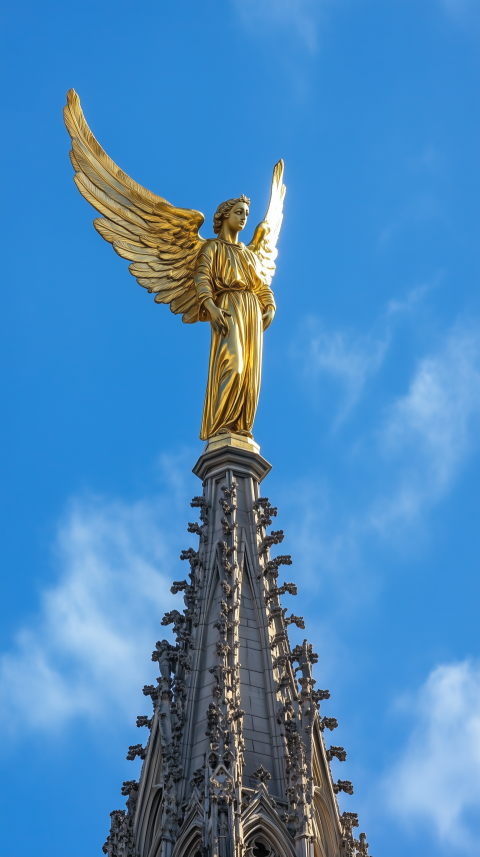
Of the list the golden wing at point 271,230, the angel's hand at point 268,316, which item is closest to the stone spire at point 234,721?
the angel's hand at point 268,316

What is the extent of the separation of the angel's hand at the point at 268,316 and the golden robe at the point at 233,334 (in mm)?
92

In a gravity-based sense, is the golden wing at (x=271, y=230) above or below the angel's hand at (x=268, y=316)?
above

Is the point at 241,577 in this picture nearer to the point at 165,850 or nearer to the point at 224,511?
the point at 224,511

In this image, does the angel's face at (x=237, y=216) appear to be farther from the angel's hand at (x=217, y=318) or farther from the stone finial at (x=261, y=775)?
the stone finial at (x=261, y=775)

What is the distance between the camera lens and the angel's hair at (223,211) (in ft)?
92.8

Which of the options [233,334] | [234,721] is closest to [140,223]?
[233,334]

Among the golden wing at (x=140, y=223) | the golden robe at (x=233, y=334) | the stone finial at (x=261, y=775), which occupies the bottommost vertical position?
the stone finial at (x=261, y=775)

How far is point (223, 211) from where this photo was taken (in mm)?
28359

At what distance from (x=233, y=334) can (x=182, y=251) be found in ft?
8.58

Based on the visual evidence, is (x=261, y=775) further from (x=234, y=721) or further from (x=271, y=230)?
(x=271, y=230)

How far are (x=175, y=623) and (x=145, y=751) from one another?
7.48 ft

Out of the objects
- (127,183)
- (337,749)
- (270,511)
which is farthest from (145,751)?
(127,183)

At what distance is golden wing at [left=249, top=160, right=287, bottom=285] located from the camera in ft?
95.5

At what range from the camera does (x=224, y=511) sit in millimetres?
24609
